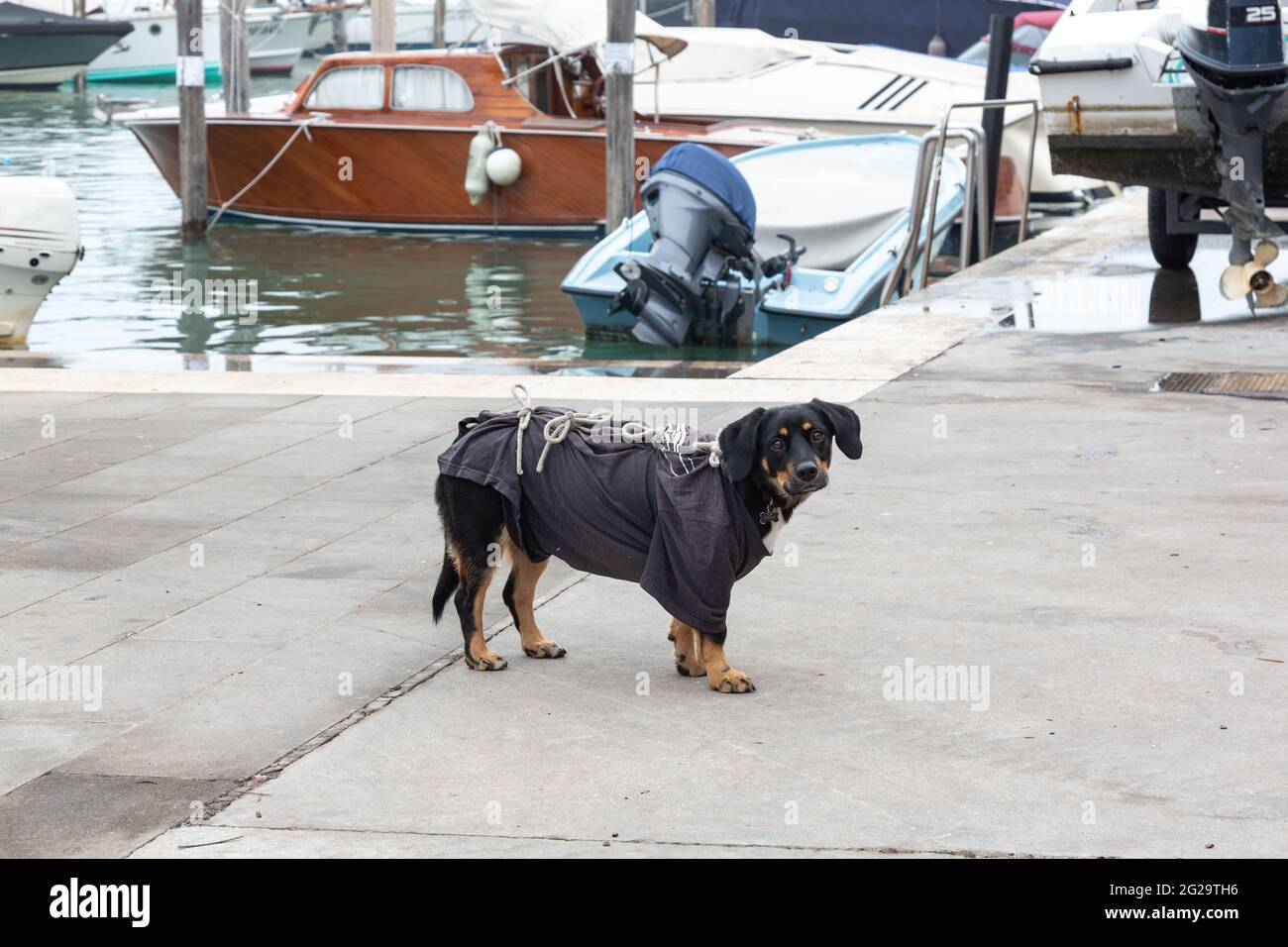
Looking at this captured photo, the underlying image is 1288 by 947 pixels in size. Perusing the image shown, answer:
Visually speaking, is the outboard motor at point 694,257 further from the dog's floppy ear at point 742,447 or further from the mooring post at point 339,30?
the mooring post at point 339,30

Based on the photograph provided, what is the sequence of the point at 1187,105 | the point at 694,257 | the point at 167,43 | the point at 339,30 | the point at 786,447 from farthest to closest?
the point at 339,30 → the point at 167,43 → the point at 694,257 → the point at 1187,105 → the point at 786,447

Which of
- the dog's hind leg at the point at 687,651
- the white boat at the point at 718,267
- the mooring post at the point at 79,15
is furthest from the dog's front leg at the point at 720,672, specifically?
the mooring post at the point at 79,15

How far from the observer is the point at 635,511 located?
17.2 feet

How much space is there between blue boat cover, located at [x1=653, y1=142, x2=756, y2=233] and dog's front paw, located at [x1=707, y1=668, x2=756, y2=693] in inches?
393

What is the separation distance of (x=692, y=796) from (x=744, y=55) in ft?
73.8

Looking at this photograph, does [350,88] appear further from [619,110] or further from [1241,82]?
[1241,82]

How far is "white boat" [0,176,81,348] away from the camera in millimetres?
14352

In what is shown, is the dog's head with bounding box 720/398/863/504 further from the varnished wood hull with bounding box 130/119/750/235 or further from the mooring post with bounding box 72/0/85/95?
the mooring post with bounding box 72/0/85/95

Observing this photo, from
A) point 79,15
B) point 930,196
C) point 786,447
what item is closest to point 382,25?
point 930,196

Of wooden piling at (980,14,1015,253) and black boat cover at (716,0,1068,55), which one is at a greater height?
black boat cover at (716,0,1068,55)

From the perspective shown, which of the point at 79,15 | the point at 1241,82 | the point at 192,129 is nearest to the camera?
the point at 1241,82

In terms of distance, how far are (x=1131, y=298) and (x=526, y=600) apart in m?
8.54

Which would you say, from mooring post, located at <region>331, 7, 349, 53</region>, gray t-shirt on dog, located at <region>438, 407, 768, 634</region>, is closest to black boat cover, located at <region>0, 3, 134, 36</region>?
mooring post, located at <region>331, 7, 349, 53</region>
